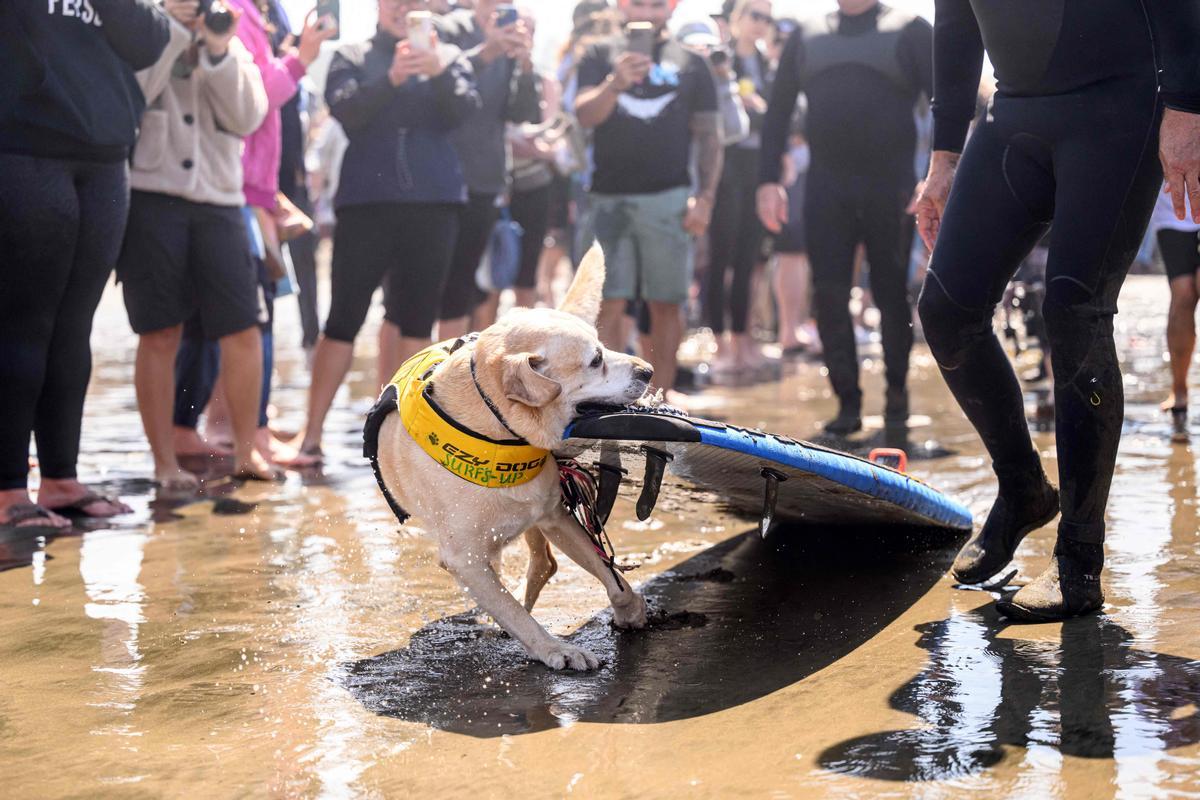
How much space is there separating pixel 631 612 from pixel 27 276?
2.63 m

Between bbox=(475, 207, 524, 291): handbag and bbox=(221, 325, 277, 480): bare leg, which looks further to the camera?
bbox=(475, 207, 524, 291): handbag

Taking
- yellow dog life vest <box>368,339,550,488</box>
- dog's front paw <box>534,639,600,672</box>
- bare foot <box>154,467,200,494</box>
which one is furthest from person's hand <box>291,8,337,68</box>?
dog's front paw <box>534,639,600,672</box>

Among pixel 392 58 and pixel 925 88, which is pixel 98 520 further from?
pixel 925 88

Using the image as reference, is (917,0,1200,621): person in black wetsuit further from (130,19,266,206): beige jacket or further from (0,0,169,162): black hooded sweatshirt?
Result: (130,19,266,206): beige jacket

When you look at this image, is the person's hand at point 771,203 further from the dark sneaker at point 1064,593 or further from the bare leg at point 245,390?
the dark sneaker at point 1064,593

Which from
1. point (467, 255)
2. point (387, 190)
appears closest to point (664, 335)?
point (467, 255)

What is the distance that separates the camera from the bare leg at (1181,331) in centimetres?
678

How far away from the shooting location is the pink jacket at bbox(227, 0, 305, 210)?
624cm

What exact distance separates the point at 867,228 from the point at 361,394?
12.1ft

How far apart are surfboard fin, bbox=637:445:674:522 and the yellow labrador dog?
0.56ft

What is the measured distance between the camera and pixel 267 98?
6070mm

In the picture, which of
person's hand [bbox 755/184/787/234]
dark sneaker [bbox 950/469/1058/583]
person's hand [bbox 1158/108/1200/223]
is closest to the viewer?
person's hand [bbox 1158/108/1200/223]

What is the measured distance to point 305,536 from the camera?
4887 mm

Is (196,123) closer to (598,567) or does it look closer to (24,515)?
(24,515)
